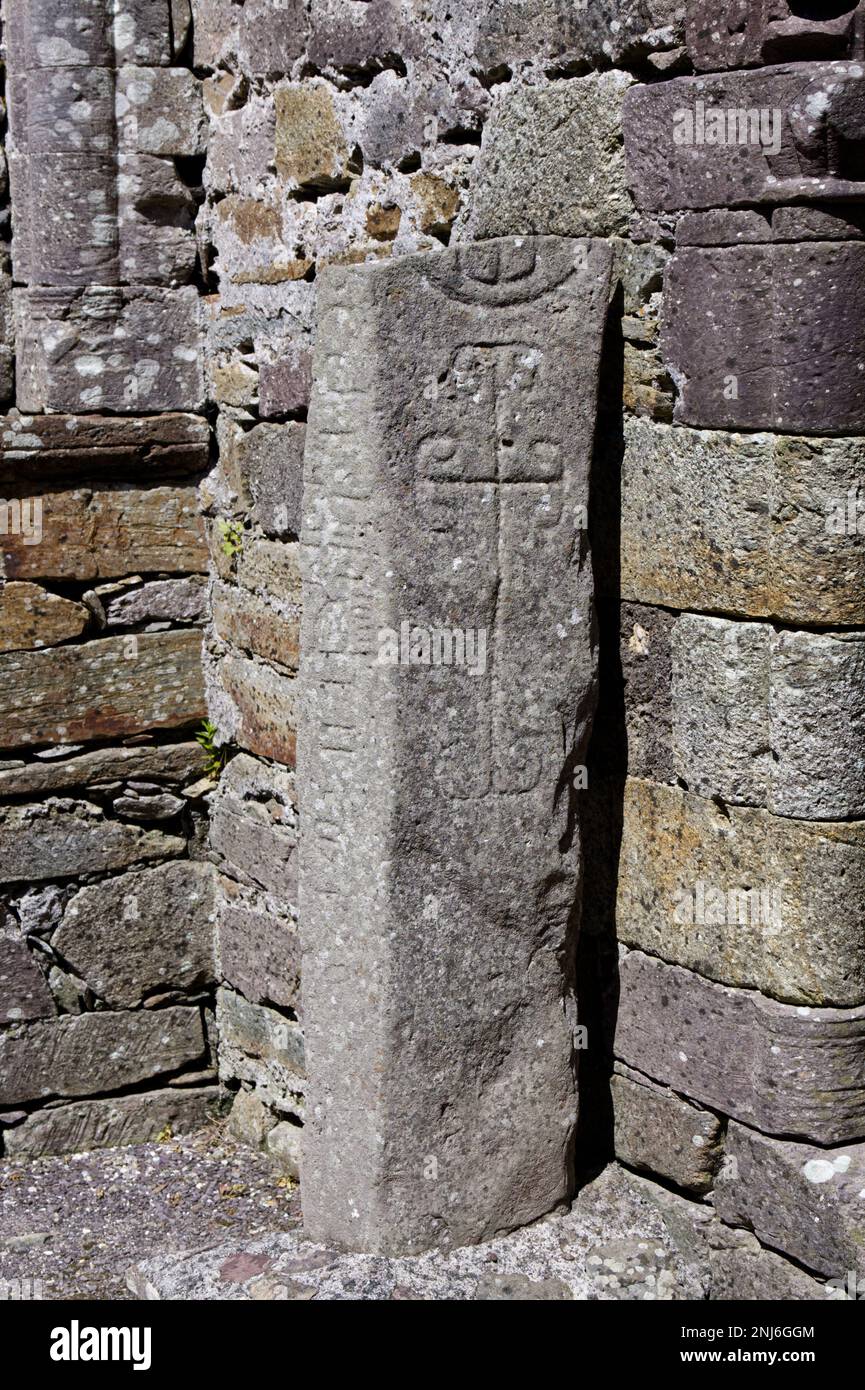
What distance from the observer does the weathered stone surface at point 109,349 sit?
4098mm

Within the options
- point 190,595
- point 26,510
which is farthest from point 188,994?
point 26,510

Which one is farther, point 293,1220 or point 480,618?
point 293,1220

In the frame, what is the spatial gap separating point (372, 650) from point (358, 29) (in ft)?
4.91

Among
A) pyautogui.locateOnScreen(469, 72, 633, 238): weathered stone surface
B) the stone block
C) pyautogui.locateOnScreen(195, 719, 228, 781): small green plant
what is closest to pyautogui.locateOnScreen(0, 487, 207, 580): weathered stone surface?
pyautogui.locateOnScreen(195, 719, 228, 781): small green plant

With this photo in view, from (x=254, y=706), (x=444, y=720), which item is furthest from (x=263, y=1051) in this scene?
(x=444, y=720)

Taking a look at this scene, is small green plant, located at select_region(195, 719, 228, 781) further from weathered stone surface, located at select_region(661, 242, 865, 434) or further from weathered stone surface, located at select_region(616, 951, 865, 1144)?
weathered stone surface, located at select_region(661, 242, 865, 434)

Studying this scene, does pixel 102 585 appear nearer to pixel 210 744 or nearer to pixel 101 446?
pixel 101 446

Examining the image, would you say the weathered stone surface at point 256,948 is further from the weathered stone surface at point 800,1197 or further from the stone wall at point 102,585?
the weathered stone surface at point 800,1197

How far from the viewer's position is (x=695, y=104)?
9.29ft

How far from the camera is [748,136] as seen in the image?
2.76 m

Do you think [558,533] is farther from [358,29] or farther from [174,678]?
[174,678]

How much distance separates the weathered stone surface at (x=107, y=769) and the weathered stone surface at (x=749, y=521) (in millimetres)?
1682

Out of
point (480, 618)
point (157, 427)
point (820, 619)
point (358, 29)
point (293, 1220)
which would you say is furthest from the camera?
point (157, 427)

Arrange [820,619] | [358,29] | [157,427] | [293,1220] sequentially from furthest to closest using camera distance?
[157,427], [293,1220], [358,29], [820,619]
